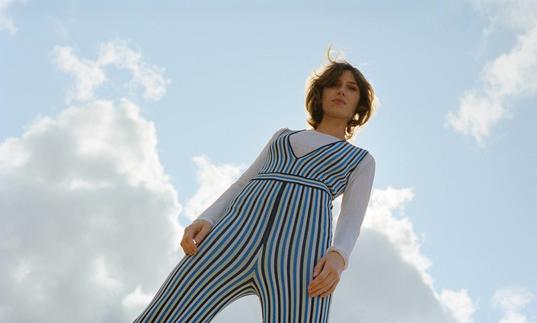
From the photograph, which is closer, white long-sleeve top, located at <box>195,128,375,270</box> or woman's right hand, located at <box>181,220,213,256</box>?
woman's right hand, located at <box>181,220,213,256</box>

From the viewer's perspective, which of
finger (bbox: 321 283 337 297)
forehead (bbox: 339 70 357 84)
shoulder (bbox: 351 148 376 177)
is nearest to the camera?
finger (bbox: 321 283 337 297)

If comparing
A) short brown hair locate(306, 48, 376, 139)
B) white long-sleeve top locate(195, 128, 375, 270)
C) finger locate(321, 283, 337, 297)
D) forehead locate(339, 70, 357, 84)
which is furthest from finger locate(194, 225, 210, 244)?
forehead locate(339, 70, 357, 84)

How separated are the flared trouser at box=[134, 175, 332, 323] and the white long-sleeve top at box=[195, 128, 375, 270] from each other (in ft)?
0.54

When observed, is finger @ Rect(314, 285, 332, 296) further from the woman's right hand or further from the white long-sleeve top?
the woman's right hand

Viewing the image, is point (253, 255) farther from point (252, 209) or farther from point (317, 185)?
point (317, 185)

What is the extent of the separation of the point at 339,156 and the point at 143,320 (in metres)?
1.89

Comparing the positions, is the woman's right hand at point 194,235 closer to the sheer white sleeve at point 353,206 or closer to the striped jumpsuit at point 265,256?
the striped jumpsuit at point 265,256

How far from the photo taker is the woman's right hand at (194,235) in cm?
455

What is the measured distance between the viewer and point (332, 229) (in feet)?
15.8

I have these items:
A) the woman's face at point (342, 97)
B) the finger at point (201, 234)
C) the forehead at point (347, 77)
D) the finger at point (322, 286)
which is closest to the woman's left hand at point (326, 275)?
the finger at point (322, 286)

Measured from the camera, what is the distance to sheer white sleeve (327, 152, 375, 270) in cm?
476

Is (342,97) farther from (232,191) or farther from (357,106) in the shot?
(232,191)

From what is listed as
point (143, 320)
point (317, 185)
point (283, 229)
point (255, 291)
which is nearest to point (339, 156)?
point (317, 185)

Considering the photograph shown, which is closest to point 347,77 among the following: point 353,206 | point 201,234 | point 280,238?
point 353,206
